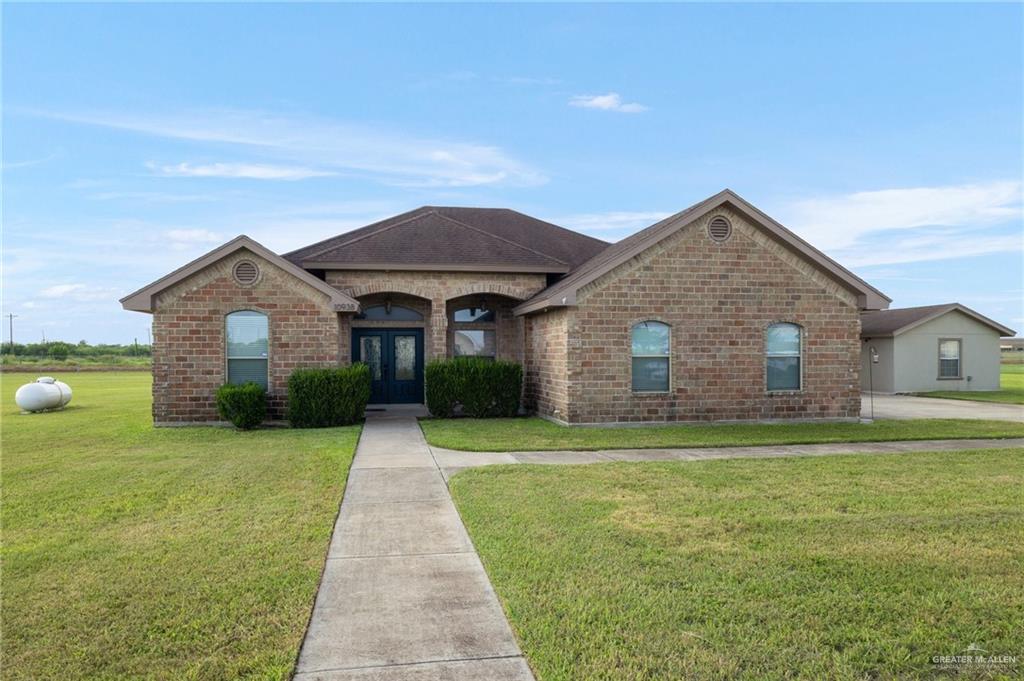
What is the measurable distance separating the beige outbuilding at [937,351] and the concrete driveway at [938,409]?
103 inches

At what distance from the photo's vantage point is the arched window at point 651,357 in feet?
50.1

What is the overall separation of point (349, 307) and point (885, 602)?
1303cm

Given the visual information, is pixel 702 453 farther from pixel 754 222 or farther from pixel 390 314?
pixel 390 314

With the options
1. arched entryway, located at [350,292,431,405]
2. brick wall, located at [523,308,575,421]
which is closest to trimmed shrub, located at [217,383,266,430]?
arched entryway, located at [350,292,431,405]

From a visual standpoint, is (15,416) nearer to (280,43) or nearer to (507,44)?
(280,43)

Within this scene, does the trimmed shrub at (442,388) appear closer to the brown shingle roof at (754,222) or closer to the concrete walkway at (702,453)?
the brown shingle roof at (754,222)

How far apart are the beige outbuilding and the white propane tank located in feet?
92.3

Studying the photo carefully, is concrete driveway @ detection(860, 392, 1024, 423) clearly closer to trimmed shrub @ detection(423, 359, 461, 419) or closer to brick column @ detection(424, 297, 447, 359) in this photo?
trimmed shrub @ detection(423, 359, 461, 419)

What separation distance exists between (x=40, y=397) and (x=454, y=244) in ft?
42.6

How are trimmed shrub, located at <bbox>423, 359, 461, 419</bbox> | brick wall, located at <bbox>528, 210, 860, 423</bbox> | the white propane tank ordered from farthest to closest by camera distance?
1. the white propane tank
2. trimmed shrub, located at <bbox>423, 359, 461, 419</bbox>
3. brick wall, located at <bbox>528, 210, 860, 423</bbox>

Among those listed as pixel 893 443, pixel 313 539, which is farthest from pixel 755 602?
pixel 893 443

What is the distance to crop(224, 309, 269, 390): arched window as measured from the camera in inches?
616

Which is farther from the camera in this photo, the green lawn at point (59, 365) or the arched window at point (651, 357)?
the green lawn at point (59, 365)

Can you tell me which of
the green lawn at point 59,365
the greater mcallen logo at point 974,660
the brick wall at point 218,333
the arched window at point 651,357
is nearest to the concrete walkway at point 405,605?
the greater mcallen logo at point 974,660
